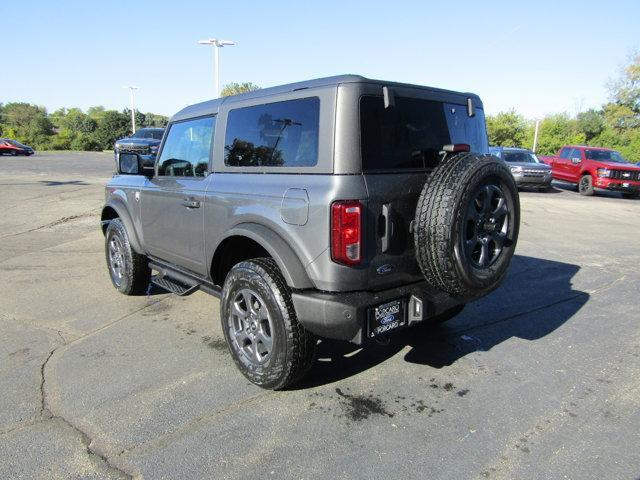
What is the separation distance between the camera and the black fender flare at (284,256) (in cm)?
280

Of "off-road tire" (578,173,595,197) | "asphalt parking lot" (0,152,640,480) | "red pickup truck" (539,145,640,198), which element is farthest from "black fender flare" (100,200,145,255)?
"off-road tire" (578,173,595,197)

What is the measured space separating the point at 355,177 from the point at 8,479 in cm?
236

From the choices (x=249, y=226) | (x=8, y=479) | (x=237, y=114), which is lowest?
(x=8, y=479)

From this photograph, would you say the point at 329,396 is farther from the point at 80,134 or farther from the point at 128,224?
the point at 80,134

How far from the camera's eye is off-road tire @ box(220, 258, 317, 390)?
9.48ft

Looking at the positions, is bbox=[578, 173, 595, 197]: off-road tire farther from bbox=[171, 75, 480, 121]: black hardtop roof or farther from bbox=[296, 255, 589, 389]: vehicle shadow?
bbox=[171, 75, 480, 121]: black hardtop roof

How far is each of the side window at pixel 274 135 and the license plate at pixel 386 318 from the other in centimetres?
96

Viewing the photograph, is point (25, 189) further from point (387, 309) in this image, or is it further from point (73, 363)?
point (387, 309)

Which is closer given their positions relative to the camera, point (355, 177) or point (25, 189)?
point (355, 177)

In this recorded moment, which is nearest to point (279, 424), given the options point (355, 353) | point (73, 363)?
point (355, 353)

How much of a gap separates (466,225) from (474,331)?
1.71 meters

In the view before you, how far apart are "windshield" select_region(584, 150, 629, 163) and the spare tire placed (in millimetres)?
17595

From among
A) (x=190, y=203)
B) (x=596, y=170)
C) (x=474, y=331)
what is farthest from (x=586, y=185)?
(x=190, y=203)

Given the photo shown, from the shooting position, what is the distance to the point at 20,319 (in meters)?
4.50
